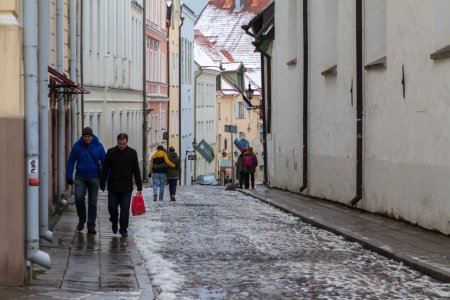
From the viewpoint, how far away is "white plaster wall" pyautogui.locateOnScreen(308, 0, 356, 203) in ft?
78.2

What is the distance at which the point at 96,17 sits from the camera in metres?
35.9

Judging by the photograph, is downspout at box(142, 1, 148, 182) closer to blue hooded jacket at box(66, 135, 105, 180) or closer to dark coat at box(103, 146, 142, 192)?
blue hooded jacket at box(66, 135, 105, 180)

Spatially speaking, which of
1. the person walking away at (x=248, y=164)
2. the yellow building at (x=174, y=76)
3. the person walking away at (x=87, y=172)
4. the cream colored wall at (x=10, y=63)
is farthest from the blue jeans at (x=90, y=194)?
the yellow building at (x=174, y=76)

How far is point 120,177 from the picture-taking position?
1706cm

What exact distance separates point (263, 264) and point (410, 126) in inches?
236

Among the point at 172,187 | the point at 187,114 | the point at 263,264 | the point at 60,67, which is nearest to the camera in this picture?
the point at 263,264

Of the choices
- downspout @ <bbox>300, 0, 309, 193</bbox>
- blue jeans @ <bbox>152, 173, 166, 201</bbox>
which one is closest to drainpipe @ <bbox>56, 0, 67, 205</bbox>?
blue jeans @ <bbox>152, 173, 166, 201</bbox>

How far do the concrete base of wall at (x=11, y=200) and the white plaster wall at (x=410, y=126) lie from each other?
7363mm

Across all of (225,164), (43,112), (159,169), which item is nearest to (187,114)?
(225,164)

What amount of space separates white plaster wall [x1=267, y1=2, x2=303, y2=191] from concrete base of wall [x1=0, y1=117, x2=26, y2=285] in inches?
768

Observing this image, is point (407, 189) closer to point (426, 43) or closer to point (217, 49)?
point (426, 43)

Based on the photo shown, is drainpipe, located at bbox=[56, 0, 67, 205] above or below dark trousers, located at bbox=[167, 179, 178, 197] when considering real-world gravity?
above

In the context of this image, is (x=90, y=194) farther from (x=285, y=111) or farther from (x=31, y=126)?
(x=285, y=111)

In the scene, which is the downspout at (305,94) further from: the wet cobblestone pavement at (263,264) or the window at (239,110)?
the window at (239,110)
